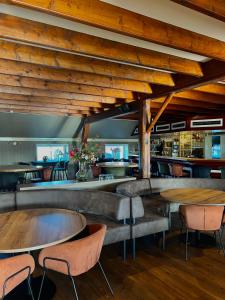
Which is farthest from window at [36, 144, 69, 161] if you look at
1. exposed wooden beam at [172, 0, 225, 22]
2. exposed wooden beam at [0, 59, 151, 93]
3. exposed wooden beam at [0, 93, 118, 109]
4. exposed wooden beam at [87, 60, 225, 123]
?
exposed wooden beam at [172, 0, 225, 22]

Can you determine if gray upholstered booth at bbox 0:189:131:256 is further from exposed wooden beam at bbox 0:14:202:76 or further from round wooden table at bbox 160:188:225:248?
exposed wooden beam at bbox 0:14:202:76

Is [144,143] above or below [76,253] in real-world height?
above

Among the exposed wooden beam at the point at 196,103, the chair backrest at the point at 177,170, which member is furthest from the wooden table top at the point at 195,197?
the chair backrest at the point at 177,170

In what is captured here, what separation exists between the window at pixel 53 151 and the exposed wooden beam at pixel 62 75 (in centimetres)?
697

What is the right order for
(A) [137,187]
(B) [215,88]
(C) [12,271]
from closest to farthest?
(C) [12,271]
(A) [137,187]
(B) [215,88]

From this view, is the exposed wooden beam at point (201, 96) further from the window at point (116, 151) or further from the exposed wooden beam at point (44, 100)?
the window at point (116, 151)

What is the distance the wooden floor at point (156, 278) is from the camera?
234cm

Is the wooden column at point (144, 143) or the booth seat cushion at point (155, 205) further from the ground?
the wooden column at point (144, 143)

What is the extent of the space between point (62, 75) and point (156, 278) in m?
3.51

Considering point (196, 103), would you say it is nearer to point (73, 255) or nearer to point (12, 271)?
point (73, 255)

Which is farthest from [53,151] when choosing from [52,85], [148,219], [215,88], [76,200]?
[148,219]

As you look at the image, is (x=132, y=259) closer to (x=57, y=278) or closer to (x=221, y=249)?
(x=57, y=278)

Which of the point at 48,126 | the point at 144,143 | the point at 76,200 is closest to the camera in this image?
the point at 76,200

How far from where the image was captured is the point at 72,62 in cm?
347
